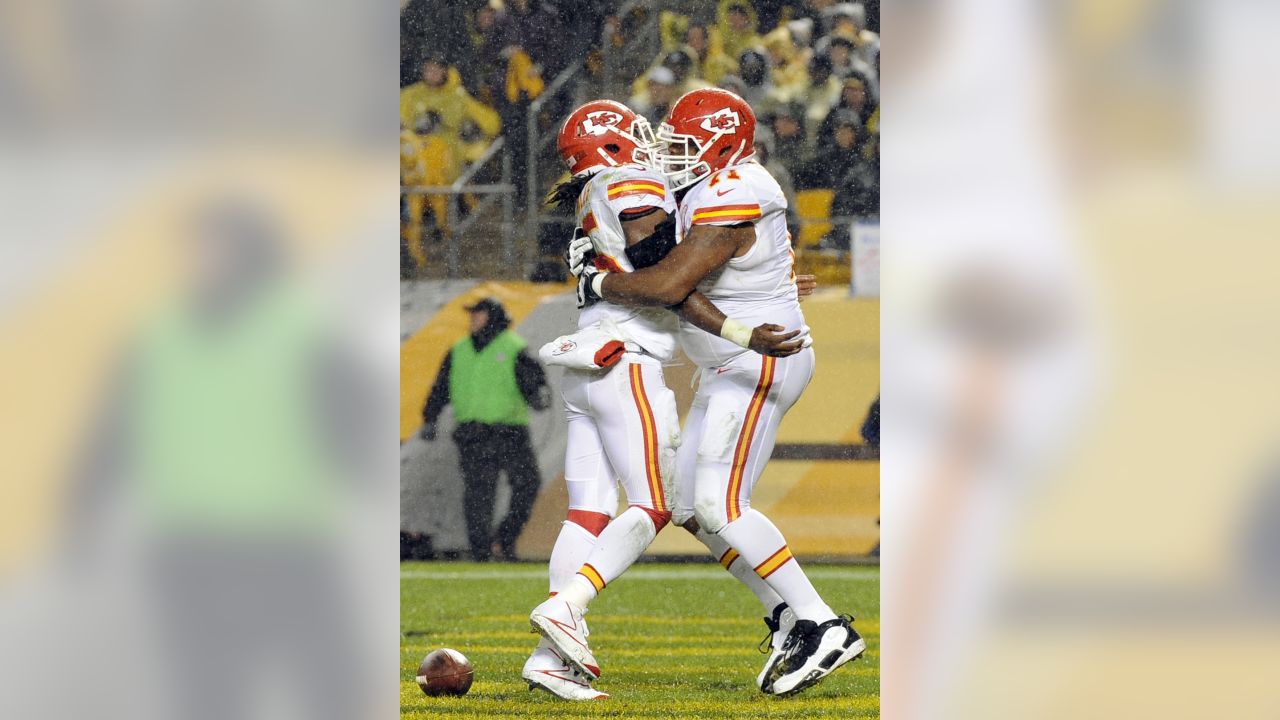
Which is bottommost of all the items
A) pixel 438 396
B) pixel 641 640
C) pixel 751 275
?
pixel 641 640

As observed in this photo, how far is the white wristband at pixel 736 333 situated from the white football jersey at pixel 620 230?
1.27ft

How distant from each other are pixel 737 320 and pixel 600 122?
785 mm

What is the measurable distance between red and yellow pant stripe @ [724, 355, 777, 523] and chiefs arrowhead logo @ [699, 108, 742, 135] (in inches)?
25.2

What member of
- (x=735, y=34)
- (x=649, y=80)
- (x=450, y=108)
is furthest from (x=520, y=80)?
(x=735, y=34)

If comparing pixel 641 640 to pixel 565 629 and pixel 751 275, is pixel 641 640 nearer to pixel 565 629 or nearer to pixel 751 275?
pixel 565 629

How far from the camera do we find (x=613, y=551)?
4453mm

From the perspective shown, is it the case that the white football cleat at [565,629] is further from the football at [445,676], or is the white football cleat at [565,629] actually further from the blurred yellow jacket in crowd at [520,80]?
the blurred yellow jacket in crowd at [520,80]

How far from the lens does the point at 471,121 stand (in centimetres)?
1120
